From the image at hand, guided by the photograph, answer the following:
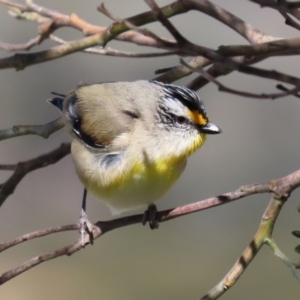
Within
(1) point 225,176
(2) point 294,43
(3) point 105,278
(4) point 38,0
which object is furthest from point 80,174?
(4) point 38,0

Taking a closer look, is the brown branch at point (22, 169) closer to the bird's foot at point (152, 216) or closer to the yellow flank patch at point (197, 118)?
the bird's foot at point (152, 216)

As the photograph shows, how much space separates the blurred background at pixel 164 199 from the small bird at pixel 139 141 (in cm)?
345

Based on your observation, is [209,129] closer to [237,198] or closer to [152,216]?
[152,216]

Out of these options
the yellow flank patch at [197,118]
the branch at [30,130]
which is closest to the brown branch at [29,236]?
the branch at [30,130]

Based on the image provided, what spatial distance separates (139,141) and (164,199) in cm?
401

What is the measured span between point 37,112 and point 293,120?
257 centimetres

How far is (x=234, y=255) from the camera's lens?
639 cm

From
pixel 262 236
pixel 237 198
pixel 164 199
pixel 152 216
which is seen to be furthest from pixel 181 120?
pixel 164 199

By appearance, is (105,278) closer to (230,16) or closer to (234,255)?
(234,255)

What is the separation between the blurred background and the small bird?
11.3 feet

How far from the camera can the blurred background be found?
20.7 feet

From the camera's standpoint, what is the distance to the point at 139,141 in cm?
270

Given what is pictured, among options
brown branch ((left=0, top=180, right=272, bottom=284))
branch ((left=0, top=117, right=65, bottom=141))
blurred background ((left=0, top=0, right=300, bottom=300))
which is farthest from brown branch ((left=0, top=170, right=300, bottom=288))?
blurred background ((left=0, top=0, right=300, bottom=300))

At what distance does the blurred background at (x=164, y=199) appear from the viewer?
6.31 meters
